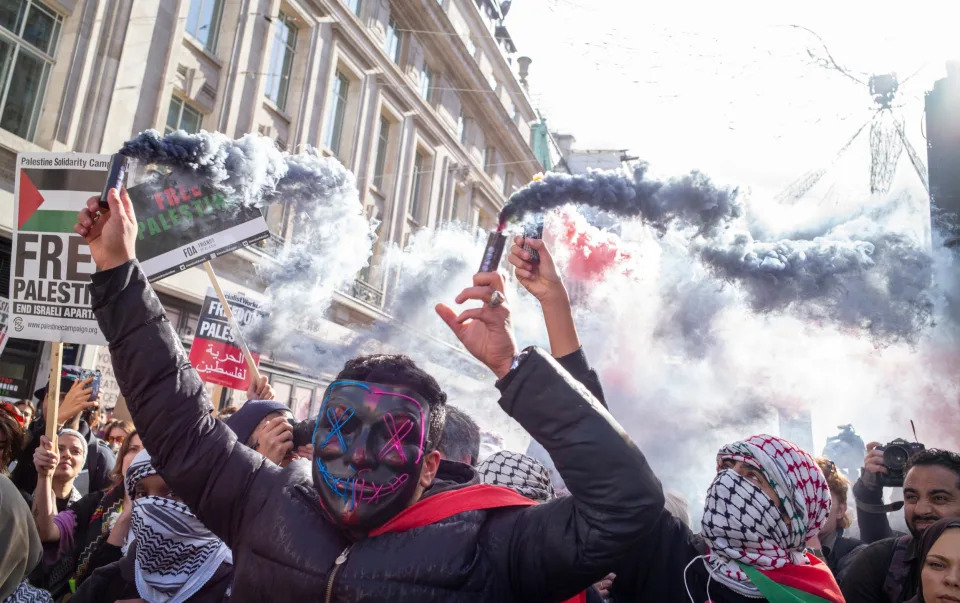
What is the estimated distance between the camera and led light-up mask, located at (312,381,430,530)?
158 cm

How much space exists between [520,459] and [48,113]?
418 inches

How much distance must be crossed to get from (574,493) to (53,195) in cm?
455

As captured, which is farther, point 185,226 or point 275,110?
point 275,110

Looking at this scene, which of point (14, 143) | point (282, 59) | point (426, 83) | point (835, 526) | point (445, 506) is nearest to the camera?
point (445, 506)

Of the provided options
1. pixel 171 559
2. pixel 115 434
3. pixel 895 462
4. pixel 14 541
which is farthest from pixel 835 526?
pixel 115 434

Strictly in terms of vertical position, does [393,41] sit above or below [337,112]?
above

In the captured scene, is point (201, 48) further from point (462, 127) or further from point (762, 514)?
point (762, 514)

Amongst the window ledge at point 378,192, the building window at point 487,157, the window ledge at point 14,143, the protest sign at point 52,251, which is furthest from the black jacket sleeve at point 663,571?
the building window at point 487,157

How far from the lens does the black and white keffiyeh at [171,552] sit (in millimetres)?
2352

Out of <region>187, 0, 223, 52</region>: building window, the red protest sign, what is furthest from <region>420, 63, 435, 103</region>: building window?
the red protest sign

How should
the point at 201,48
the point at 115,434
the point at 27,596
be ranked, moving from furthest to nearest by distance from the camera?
the point at 201,48, the point at 115,434, the point at 27,596

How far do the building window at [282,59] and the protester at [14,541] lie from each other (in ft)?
43.1

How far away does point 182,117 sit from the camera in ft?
41.0

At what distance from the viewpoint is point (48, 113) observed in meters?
10.1
